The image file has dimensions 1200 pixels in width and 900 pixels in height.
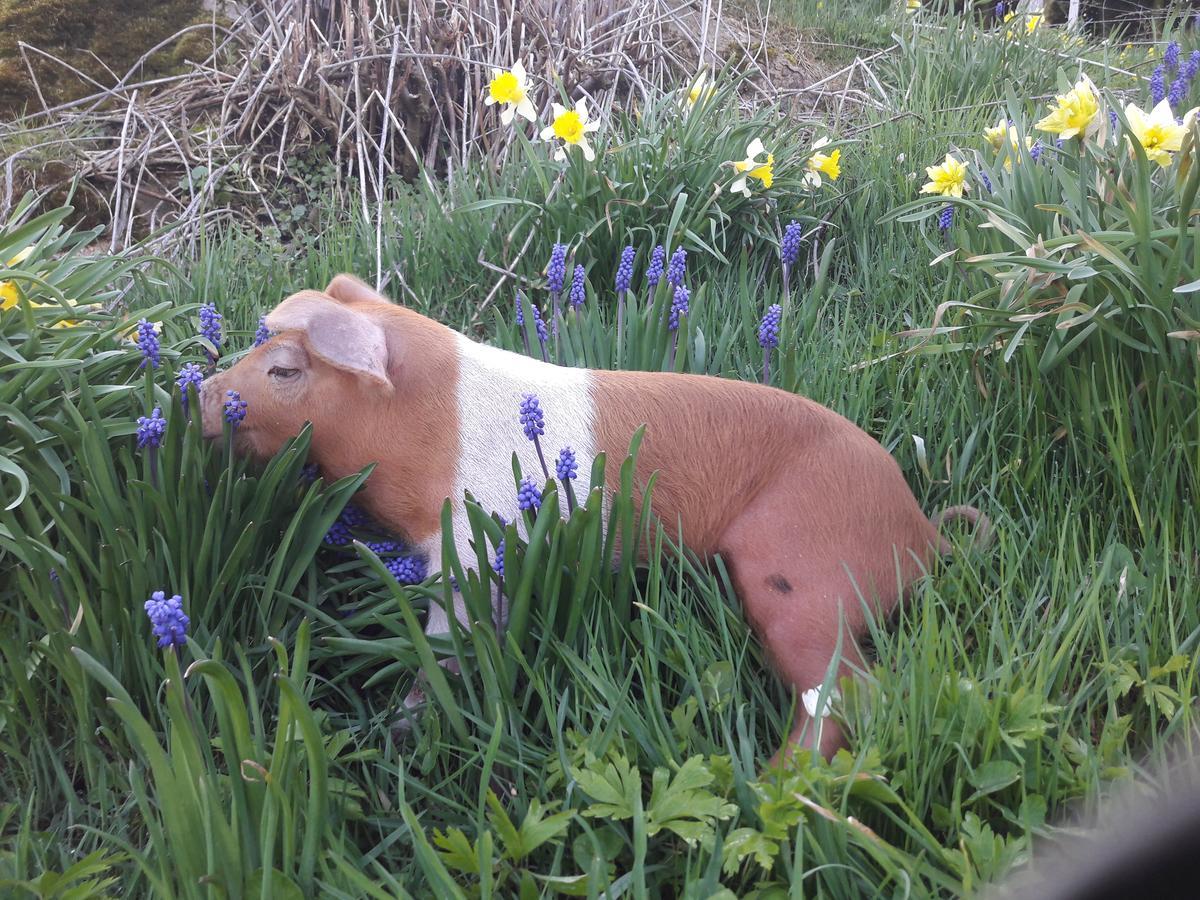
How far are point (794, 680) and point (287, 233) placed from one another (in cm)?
332

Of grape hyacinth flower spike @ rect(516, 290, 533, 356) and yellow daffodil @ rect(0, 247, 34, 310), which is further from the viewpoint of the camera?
grape hyacinth flower spike @ rect(516, 290, 533, 356)

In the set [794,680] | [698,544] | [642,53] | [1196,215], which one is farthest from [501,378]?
[642,53]

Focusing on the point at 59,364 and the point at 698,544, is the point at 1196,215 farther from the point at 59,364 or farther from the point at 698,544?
the point at 59,364

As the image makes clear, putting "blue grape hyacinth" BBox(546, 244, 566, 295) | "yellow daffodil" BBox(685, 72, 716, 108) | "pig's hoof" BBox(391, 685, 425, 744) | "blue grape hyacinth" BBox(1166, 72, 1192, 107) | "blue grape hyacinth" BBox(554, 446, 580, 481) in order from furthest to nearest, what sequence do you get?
1. "yellow daffodil" BBox(685, 72, 716, 108)
2. "blue grape hyacinth" BBox(1166, 72, 1192, 107)
3. "blue grape hyacinth" BBox(546, 244, 566, 295)
4. "pig's hoof" BBox(391, 685, 425, 744)
5. "blue grape hyacinth" BBox(554, 446, 580, 481)

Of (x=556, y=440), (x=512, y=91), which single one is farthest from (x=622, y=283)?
(x=512, y=91)

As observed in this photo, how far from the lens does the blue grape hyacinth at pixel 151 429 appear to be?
184 cm

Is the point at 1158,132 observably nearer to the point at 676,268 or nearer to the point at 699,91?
the point at 676,268

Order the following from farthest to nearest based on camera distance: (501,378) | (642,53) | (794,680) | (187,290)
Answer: (642,53) < (187,290) < (501,378) < (794,680)

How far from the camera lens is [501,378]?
207 cm

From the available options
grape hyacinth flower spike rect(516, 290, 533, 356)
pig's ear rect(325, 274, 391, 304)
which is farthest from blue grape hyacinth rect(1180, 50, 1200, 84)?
pig's ear rect(325, 274, 391, 304)

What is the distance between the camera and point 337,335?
1.94 m

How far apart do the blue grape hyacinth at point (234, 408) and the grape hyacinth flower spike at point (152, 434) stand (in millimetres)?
125

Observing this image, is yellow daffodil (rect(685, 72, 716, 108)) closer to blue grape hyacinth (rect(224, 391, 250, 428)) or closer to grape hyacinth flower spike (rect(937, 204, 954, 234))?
grape hyacinth flower spike (rect(937, 204, 954, 234))

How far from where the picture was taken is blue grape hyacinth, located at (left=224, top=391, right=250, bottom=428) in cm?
197
